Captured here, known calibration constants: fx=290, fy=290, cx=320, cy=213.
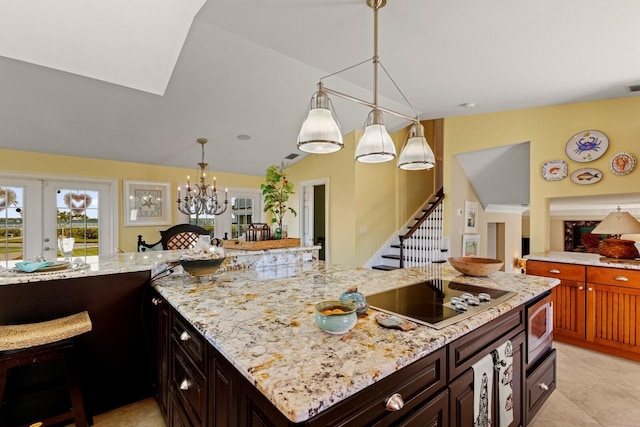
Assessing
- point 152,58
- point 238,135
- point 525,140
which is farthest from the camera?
point 238,135

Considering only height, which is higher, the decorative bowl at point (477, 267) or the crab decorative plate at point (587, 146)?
the crab decorative plate at point (587, 146)

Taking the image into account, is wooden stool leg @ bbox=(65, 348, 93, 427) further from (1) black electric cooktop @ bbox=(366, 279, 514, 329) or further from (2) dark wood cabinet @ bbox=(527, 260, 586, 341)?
(2) dark wood cabinet @ bbox=(527, 260, 586, 341)

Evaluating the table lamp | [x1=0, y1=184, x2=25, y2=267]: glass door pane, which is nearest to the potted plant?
the table lamp

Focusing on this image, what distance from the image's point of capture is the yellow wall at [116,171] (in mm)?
4246

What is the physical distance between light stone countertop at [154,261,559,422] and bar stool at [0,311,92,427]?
486 mm

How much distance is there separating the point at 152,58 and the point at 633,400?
5369 millimetres

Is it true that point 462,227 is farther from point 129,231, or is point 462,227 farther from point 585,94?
point 129,231

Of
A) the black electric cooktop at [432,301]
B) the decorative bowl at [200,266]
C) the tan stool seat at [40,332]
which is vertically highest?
the decorative bowl at [200,266]

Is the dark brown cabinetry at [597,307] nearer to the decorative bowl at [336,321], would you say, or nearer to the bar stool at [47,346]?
the decorative bowl at [336,321]

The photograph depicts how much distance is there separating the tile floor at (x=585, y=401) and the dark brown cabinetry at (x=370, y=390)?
0.56 metres

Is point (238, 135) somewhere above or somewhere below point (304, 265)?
above

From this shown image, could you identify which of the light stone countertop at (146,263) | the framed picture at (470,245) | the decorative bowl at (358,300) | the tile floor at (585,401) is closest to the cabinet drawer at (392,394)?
the decorative bowl at (358,300)

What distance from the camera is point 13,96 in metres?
3.20

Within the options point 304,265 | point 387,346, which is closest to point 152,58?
point 304,265
